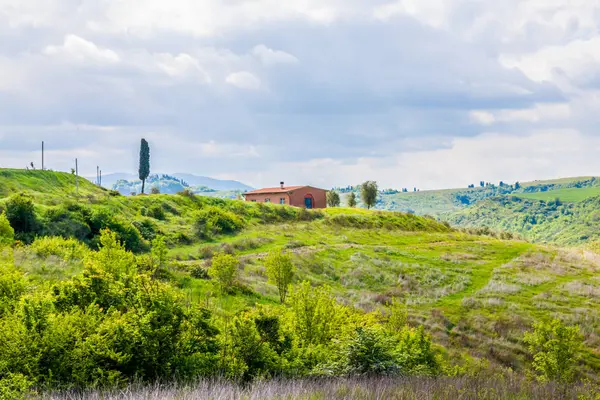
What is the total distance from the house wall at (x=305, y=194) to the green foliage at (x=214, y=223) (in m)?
27.0

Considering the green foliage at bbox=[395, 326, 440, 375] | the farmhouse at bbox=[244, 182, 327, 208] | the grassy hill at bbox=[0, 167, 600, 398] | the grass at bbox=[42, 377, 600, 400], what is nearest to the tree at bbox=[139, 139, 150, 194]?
the farmhouse at bbox=[244, 182, 327, 208]

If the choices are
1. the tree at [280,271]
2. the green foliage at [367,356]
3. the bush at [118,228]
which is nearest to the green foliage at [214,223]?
the bush at [118,228]

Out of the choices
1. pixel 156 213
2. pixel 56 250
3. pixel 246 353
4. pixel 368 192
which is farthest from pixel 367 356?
pixel 368 192

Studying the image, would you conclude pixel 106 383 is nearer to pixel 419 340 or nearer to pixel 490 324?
pixel 419 340

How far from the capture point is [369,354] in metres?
9.53

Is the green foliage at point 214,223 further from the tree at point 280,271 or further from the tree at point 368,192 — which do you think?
the tree at point 368,192

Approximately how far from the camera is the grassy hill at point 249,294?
7996 millimetres

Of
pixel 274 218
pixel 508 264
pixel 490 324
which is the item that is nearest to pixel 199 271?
pixel 490 324

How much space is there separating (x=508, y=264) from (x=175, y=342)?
4427cm

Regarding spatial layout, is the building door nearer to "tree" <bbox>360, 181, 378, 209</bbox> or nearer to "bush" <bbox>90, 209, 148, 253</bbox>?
"tree" <bbox>360, 181, 378, 209</bbox>

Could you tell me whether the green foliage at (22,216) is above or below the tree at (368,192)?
below

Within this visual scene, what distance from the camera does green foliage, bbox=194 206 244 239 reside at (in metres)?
47.2

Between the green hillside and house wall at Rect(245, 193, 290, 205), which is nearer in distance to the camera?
the green hillside

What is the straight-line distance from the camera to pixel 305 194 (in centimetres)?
8812
